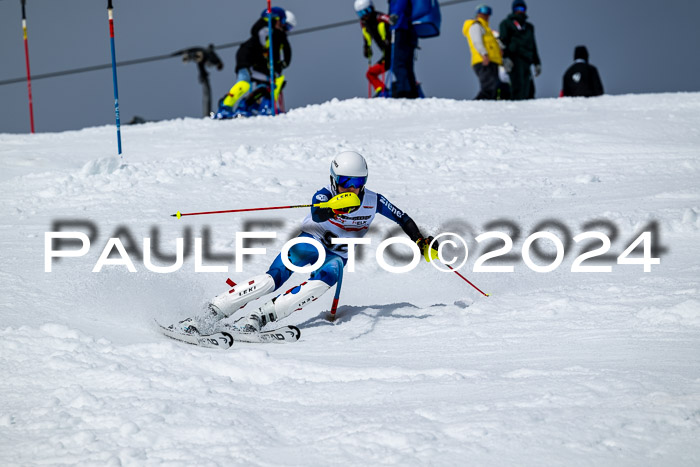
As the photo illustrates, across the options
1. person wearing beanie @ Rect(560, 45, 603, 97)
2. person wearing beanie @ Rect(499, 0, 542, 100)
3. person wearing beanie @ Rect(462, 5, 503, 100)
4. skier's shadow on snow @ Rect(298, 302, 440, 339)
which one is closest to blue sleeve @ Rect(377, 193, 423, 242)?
skier's shadow on snow @ Rect(298, 302, 440, 339)

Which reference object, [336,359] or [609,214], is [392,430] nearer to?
[336,359]

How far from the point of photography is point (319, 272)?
5781mm

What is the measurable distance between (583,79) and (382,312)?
9.99 m

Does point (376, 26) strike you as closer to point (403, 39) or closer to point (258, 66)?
point (403, 39)

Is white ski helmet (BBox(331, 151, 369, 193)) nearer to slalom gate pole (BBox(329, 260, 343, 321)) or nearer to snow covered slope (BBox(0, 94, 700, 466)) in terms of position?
slalom gate pole (BBox(329, 260, 343, 321))

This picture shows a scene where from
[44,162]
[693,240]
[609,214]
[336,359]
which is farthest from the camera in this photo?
[44,162]

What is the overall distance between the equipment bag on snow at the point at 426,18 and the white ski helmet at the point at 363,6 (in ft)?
3.44

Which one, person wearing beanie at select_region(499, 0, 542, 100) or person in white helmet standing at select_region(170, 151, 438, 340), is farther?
person wearing beanie at select_region(499, 0, 542, 100)

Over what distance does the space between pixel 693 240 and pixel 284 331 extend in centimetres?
423

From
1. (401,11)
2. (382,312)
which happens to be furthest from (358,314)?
(401,11)

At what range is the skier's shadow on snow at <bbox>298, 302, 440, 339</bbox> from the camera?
597 cm

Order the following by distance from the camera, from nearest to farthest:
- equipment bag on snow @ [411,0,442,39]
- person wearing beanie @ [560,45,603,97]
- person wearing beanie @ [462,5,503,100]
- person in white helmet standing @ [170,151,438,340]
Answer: person in white helmet standing @ [170,151,438,340], equipment bag on snow @ [411,0,442,39], person wearing beanie @ [462,5,503,100], person wearing beanie @ [560,45,603,97]

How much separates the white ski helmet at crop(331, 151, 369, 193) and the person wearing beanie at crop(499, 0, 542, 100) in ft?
26.6

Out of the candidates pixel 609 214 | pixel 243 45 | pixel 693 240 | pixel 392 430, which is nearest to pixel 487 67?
pixel 243 45
